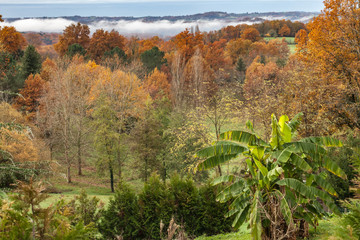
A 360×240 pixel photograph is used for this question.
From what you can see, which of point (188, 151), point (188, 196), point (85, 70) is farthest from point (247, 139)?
point (85, 70)

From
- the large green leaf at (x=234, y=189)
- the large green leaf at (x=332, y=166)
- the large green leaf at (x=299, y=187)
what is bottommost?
the large green leaf at (x=234, y=189)

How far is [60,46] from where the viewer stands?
6306 cm

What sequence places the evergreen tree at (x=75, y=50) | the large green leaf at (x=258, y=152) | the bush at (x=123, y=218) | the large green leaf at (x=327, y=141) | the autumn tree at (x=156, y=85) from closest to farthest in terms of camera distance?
the large green leaf at (x=258, y=152) → the large green leaf at (x=327, y=141) → the bush at (x=123, y=218) → the autumn tree at (x=156, y=85) → the evergreen tree at (x=75, y=50)

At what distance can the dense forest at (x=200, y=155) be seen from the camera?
963 cm

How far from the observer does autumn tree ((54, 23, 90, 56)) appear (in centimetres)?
6348

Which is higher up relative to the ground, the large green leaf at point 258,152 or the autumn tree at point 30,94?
the large green leaf at point 258,152

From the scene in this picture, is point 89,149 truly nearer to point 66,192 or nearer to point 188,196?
point 66,192

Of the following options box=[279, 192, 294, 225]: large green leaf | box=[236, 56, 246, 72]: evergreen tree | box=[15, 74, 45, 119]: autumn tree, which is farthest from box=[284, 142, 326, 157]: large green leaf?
box=[236, 56, 246, 72]: evergreen tree

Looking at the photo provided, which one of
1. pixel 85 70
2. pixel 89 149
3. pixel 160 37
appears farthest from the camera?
pixel 160 37

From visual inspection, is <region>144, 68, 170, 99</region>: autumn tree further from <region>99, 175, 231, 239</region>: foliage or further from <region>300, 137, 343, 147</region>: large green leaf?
<region>300, 137, 343, 147</region>: large green leaf

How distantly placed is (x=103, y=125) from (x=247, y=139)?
20.4 meters

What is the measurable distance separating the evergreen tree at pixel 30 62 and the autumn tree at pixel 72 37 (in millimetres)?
16928

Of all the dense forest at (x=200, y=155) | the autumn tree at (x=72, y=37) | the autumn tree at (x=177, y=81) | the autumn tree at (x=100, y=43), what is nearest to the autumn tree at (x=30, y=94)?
the dense forest at (x=200, y=155)

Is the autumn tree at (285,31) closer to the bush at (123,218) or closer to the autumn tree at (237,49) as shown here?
the autumn tree at (237,49)
